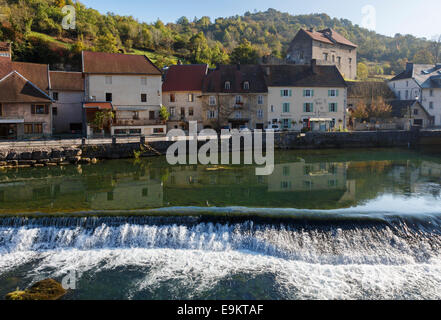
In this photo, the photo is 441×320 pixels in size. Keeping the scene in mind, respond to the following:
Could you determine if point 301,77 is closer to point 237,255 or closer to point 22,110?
point 22,110

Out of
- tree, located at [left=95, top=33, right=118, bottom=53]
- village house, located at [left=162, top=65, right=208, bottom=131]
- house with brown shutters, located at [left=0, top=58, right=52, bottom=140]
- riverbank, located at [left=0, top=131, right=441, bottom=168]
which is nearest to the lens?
riverbank, located at [left=0, top=131, right=441, bottom=168]

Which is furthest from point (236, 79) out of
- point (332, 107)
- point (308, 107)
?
point (332, 107)

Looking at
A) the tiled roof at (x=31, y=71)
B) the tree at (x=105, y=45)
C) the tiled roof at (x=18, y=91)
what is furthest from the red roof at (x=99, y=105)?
the tree at (x=105, y=45)

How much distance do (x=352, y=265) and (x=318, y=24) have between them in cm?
19214

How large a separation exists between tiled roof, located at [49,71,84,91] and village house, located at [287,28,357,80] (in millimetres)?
37612

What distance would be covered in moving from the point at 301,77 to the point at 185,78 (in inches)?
583

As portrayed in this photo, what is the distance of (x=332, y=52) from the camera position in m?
70.1

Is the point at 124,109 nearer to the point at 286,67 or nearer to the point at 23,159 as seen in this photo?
the point at 23,159

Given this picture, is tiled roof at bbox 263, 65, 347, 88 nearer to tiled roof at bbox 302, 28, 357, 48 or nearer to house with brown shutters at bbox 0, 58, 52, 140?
tiled roof at bbox 302, 28, 357, 48

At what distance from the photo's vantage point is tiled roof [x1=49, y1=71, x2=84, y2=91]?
4250cm

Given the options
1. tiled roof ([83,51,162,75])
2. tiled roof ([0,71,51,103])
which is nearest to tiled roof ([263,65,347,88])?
tiled roof ([83,51,162,75])

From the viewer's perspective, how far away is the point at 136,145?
1307 inches

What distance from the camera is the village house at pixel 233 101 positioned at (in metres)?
46.4

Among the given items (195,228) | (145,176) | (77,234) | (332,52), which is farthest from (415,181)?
(332,52)
